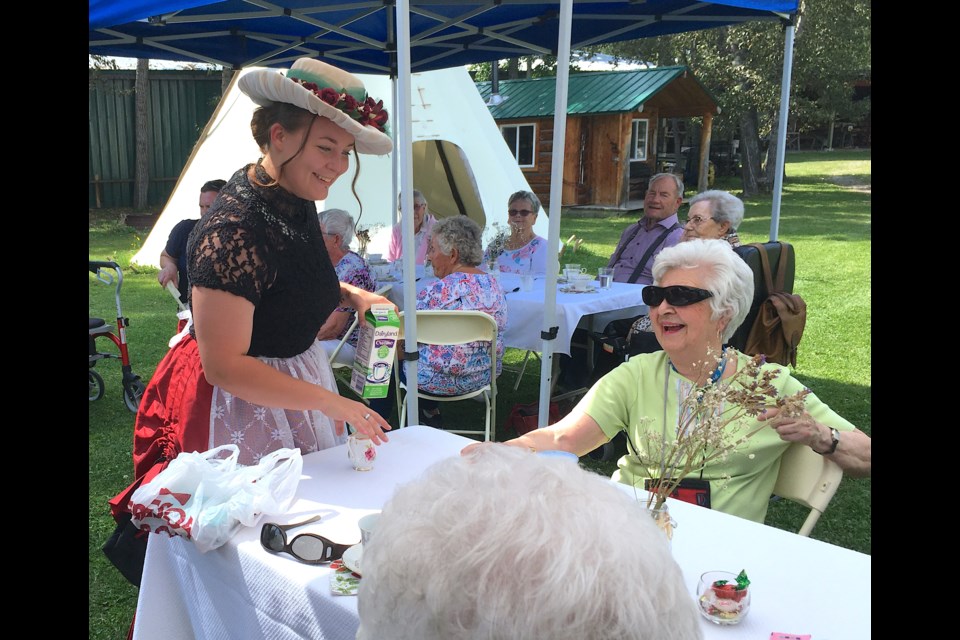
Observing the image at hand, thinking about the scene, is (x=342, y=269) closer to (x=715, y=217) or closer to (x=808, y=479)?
(x=715, y=217)

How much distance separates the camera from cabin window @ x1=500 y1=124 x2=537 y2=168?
1967 cm

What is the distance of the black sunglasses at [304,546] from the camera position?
155 centimetres

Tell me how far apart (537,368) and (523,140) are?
564 inches

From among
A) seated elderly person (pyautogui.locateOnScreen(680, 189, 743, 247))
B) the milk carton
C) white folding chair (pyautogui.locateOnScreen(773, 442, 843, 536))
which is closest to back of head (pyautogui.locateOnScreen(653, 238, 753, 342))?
white folding chair (pyautogui.locateOnScreen(773, 442, 843, 536))

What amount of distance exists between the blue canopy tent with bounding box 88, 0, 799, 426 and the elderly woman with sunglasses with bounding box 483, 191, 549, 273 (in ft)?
3.93

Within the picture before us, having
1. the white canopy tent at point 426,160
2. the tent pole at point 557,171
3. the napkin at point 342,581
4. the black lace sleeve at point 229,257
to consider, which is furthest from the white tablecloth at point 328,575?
the white canopy tent at point 426,160

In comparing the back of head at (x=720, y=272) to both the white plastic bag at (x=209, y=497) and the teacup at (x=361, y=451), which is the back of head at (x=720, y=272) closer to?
the teacup at (x=361, y=451)

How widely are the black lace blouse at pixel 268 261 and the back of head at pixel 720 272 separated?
1046mm

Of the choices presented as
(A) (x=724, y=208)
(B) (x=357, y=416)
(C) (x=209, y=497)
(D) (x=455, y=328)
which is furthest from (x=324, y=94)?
(A) (x=724, y=208)
